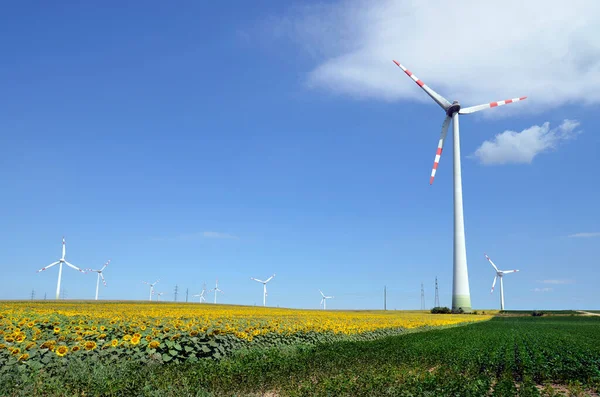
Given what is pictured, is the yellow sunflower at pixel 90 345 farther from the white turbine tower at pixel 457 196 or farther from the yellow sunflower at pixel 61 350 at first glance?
the white turbine tower at pixel 457 196

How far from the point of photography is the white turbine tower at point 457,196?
96.7 meters

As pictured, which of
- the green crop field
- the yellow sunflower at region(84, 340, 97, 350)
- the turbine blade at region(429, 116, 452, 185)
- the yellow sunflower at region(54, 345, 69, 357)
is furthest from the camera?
the turbine blade at region(429, 116, 452, 185)

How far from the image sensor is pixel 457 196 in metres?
96.6

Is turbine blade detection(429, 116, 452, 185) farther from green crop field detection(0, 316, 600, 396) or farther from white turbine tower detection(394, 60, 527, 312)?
green crop field detection(0, 316, 600, 396)

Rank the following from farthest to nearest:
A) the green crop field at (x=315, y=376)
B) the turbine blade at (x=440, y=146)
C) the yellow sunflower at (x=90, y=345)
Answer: the turbine blade at (x=440, y=146) < the yellow sunflower at (x=90, y=345) < the green crop field at (x=315, y=376)

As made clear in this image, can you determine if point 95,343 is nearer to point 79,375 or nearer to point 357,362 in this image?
point 79,375

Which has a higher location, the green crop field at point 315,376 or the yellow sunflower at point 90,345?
the yellow sunflower at point 90,345

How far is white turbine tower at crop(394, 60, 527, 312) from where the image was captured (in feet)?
317

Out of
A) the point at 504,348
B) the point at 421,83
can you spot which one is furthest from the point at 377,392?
the point at 421,83

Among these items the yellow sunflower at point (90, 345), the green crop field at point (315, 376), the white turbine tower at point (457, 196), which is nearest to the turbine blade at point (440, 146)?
the white turbine tower at point (457, 196)

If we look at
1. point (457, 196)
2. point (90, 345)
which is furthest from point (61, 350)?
point (457, 196)

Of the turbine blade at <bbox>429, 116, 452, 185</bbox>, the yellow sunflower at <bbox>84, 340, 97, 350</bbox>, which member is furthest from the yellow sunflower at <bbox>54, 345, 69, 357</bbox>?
the turbine blade at <bbox>429, 116, 452, 185</bbox>

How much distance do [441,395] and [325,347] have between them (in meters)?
10.7

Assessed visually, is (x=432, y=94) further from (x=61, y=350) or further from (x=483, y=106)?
(x=61, y=350)
